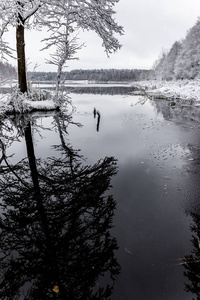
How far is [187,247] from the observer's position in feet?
9.96

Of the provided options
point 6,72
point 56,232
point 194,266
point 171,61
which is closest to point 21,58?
point 6,72

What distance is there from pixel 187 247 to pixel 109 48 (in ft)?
42.7

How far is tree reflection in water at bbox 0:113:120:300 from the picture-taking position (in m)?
2.48

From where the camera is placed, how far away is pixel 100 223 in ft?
11.6

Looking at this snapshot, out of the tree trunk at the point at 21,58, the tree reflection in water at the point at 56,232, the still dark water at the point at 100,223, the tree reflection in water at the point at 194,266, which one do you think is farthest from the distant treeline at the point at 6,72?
the tree reflection in water at the point at 194,266

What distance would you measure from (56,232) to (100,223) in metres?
0.79

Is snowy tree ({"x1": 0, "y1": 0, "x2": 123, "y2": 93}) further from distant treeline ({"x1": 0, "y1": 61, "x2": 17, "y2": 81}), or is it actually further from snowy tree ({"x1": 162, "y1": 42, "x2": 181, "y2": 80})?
snowy tree ({"x1": 162, "y1": 42, "x2": 181, "y2": 80})

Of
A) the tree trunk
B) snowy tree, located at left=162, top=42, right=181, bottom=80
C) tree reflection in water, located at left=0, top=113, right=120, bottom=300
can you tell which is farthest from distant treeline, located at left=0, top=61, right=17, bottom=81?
snowy tree, located at left=162, top=42, right=181, bottom=80

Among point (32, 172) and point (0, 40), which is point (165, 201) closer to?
point (32, 172)

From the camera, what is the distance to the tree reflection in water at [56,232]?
8.13 feet

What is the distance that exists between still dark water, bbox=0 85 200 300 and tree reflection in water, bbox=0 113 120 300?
0.05 feet

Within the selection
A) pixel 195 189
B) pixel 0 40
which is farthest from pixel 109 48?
pixel 195 189

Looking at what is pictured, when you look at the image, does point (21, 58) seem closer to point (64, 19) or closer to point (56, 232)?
point (64, 19)

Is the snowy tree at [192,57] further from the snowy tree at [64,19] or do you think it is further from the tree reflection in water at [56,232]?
the tree reflection in water at [56,232]
